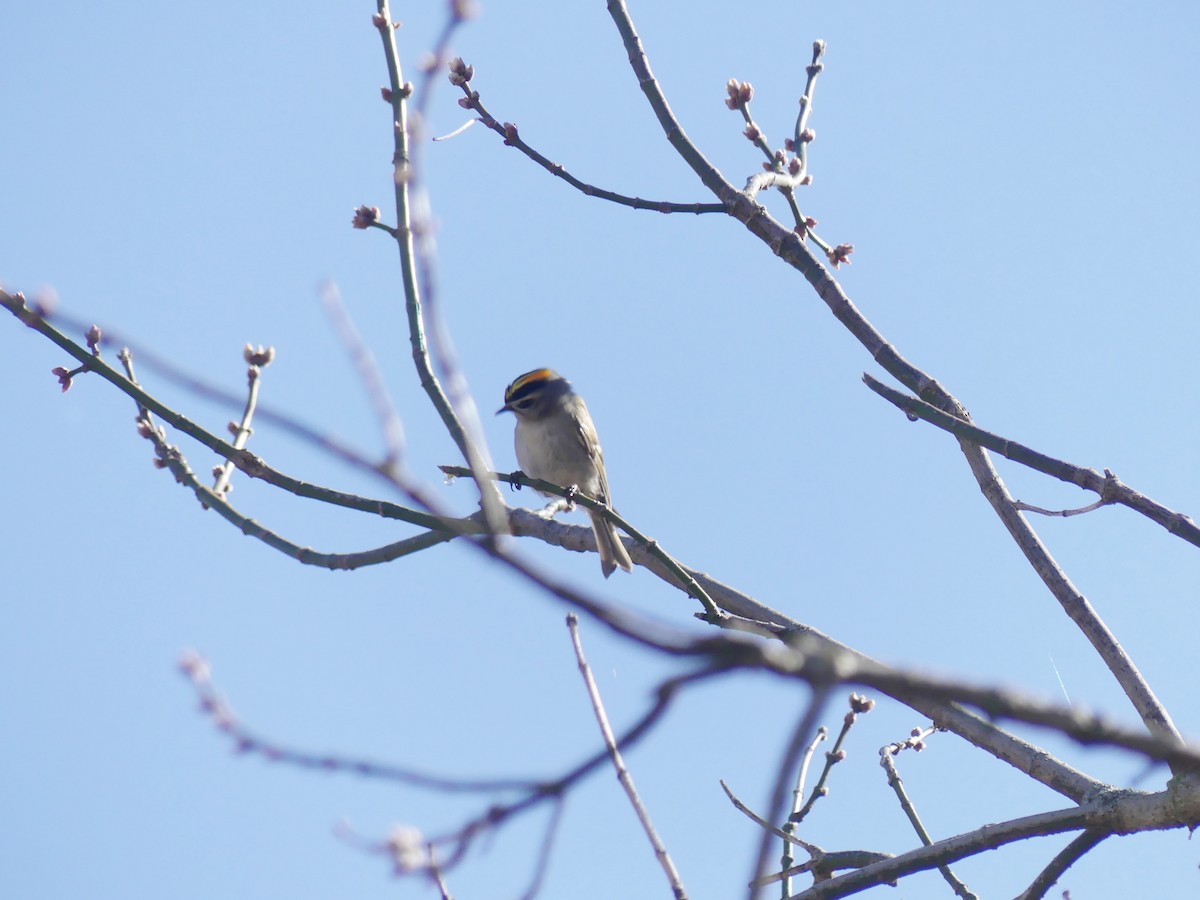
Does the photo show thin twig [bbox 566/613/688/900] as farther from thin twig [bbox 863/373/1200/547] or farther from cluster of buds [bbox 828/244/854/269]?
cluster of buds [bbox 828/244/854/269]

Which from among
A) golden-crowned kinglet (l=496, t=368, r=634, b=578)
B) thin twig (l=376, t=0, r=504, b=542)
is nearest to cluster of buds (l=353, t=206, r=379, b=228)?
thin twig (l=376, t=0, r=504, b=542)

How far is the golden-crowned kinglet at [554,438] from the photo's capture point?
8375 mm

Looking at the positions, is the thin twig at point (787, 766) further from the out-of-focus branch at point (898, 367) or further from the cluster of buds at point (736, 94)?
the cluster of buds at point (736, 94)

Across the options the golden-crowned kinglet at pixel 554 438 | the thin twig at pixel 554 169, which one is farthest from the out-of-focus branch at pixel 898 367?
the golden-crowned kinglet at pixel 554 438

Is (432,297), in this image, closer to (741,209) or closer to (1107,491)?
(1107,491)

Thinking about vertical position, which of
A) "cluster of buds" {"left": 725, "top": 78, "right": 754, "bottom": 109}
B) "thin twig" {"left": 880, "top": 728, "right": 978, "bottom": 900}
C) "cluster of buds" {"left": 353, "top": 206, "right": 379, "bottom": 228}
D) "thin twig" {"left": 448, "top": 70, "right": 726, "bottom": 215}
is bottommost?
"thin twig" {"left": 880, "top": 728, "right": 978, "bottom": 900}

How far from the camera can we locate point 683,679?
3.09ft

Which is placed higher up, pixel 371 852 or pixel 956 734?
pixel 956 734

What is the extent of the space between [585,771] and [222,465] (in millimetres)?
3942

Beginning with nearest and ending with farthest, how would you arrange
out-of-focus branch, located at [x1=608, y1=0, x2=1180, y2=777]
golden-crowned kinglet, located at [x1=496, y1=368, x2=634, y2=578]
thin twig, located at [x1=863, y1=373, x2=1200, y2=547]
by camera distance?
thin twig, located at [x1=863, y1=373, x2=1200, y2=547]
out-of-focus branch, located at [x1=608, y1=0, x2=1180, y2=777]
golden-crowned kinglet, located at [x1=496, y1=368, x2=634, y2=578]

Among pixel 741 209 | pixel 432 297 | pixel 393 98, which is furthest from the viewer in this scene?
pixel 741 209

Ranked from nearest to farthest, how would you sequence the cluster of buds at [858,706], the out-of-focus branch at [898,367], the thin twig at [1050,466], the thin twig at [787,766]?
1. the thin twig at [787,766]
2. the thin twig at [1050,466]
3. the out-of-focus branch at [898,367]
4. the cluster of buds at [858,706]

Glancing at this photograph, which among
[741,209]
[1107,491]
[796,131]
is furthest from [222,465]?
[1107,491]

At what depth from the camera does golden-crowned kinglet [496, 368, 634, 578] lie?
27.5 ft
